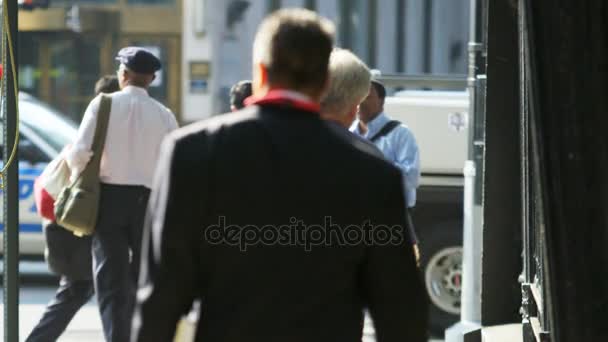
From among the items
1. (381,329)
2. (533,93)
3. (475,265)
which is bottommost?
(475,265)

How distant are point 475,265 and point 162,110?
1970 millimetres

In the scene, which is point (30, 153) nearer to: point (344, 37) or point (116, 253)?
point (116, 253)

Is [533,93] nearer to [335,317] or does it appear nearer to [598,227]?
[598,227]

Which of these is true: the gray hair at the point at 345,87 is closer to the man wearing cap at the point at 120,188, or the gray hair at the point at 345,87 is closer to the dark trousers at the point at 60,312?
the man wearing cap at the point at 120,188

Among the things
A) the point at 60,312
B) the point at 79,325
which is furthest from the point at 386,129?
the point at 79,325

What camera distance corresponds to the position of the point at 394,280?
3.17m

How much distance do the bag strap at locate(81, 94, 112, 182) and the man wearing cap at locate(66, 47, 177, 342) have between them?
0.02 m

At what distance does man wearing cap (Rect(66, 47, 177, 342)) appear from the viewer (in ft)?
24.8

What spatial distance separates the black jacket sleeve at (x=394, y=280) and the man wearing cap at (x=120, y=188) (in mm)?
4377

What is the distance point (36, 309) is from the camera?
430 inches

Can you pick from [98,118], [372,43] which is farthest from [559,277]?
[372,43]

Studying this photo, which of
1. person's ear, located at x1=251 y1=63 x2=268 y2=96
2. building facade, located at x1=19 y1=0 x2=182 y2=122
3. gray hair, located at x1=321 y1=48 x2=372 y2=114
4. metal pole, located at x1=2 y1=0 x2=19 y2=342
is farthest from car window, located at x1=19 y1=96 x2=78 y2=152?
building facade, located at x1=19 y1=0 x2=182 y2=122

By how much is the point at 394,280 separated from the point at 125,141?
467 cm

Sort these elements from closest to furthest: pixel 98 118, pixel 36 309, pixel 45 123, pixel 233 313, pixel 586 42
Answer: pixel 233 313 < pixel 586 42 < pixel 98 118 < pixel 36 309 < pixel 45 123
